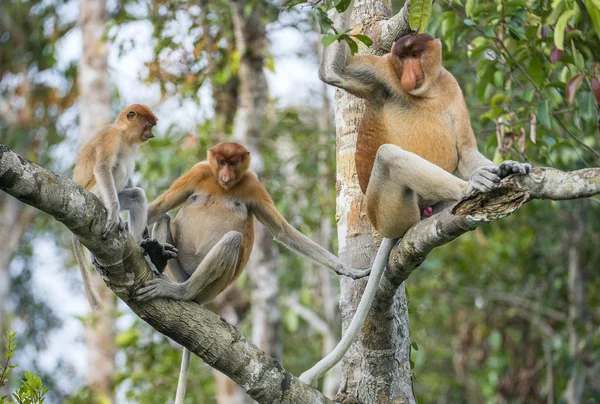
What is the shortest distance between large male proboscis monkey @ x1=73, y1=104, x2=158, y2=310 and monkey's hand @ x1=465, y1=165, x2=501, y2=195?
1.74 meters

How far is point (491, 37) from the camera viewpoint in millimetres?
3980

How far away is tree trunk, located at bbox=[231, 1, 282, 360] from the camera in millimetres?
5992

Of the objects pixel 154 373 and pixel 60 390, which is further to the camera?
pixel 60 390

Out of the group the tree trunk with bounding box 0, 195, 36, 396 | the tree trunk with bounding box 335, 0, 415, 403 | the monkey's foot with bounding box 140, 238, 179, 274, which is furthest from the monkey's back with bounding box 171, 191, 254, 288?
the tree trunk with bounding box 0, 195, 36, 396

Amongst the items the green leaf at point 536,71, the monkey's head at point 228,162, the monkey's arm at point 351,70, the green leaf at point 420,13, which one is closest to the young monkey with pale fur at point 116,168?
the monkey's head at point 228,162

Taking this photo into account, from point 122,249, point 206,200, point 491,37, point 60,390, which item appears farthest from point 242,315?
point 60,390

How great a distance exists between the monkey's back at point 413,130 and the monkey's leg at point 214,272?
782mm

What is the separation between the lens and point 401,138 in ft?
11.3

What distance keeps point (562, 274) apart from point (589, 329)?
0.98 metres

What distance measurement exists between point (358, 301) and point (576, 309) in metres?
4.20

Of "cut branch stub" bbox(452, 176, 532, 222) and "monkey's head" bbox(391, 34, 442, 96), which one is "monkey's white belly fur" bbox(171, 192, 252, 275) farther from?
"cut branch stub" bbox(452, 176, 532, 222)

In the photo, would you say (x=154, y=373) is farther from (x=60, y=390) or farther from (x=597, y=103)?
(x=60, y=390)

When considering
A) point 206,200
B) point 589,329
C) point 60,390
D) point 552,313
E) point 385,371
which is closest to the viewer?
point 385,371

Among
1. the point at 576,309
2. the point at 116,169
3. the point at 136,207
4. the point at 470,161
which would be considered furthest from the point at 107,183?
the point at 576,309
